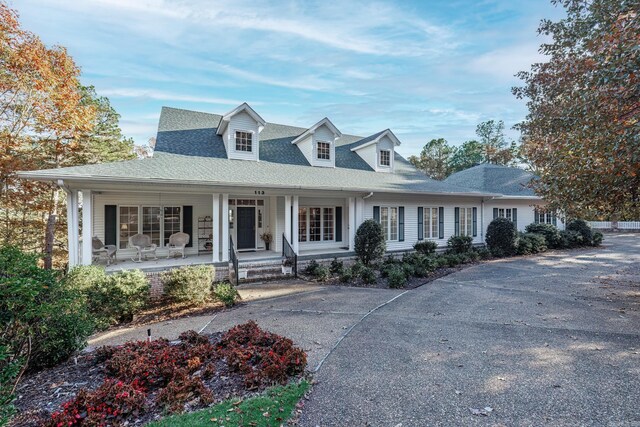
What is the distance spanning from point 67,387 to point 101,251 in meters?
7.86

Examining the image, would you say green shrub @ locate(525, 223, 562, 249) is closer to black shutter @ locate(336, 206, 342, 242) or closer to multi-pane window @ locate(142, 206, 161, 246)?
black shutter @ locate(336, 206, 342, 242)

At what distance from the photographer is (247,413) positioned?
11.6ft

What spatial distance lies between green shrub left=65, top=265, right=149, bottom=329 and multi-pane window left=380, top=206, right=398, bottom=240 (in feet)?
34.2

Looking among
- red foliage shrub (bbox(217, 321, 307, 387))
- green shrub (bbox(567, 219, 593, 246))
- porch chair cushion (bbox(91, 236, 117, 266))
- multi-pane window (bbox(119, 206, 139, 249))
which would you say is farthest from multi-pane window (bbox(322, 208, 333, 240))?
green shrub (bbox(567, 219, 593, 246))

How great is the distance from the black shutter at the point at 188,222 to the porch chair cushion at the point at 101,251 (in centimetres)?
268

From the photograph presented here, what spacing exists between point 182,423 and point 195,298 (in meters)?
6.00

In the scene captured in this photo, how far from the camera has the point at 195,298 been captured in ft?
29.5

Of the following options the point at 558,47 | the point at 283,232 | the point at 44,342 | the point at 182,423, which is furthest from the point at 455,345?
the point at 558,47

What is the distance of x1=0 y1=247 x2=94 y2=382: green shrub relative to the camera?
142 inches

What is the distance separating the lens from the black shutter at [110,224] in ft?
40.0

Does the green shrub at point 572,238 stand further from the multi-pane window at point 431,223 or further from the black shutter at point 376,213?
the black shutter at point 376,213

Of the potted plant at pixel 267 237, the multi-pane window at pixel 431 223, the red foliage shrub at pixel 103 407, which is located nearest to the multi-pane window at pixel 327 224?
the potted plant at pixel 267 237

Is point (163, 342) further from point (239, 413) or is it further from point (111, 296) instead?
point (111, 296)

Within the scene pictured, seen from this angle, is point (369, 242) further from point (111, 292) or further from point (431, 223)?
point (111, 292)
